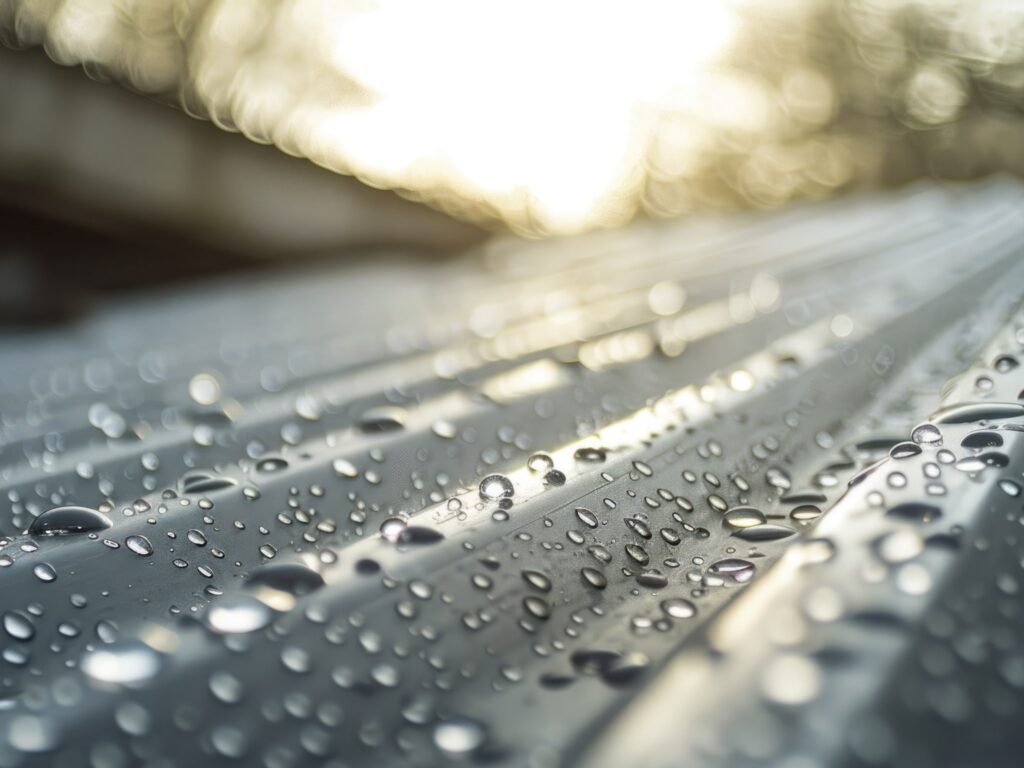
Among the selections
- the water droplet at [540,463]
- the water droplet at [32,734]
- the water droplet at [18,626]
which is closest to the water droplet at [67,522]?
the water droplet at [18,626]

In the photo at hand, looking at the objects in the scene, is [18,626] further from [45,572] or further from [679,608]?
[679,608]

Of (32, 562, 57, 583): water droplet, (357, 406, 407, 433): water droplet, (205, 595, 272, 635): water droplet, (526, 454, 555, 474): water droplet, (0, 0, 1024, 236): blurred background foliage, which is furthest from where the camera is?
(0, 0, 1024, 236): blurred background foliage

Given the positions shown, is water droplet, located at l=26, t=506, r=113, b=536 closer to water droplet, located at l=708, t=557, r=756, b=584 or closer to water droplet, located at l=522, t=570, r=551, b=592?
water droplet, located at l=522, t=570, r=551, b=592

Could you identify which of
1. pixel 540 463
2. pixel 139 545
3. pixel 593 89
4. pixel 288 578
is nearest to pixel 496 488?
pixel 540 463

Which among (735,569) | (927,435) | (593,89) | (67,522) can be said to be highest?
(593,89)

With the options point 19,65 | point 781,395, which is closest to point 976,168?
point 19,65

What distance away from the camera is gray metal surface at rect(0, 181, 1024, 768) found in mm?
545

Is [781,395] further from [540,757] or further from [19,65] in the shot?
[19,65]

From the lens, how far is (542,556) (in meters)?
0.79

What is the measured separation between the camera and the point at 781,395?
133 centimetres

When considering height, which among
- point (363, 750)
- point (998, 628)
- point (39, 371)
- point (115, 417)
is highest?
point (998, 628)

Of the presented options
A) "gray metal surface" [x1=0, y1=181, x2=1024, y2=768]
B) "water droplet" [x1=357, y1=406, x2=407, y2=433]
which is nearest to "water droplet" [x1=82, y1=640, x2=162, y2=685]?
"gray metal surface" [x1=0, y1=181, x2=1024, y2=768]

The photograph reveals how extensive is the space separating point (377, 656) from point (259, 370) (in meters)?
1.42

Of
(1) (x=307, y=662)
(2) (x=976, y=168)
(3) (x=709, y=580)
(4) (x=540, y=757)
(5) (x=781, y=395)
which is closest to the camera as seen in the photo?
(4) (x=540, y=757)
